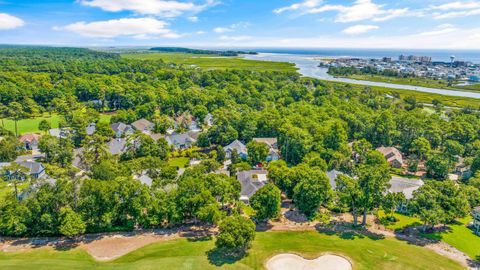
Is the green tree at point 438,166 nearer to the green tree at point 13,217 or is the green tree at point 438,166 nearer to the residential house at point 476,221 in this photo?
the residential house at point 476,221

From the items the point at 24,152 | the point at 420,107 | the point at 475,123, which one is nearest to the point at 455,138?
the point at 475,123

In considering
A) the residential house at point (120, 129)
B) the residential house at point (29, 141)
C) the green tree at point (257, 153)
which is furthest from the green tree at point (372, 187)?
the residential house at point (29, 141)

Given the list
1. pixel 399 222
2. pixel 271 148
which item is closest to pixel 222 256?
pixel 399 222

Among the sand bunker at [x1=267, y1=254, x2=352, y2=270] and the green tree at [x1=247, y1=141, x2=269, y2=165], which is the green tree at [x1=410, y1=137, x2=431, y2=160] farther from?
the sand bunker at [x1=267, y1=254, x2=352, y2=270]

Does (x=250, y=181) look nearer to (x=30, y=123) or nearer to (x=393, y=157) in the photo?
(x=393, y=157)

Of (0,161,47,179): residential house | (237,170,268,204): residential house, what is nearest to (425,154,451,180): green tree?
(237,170,268,204): residential house

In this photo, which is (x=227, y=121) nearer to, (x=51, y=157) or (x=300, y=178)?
(x=300, y=178)
